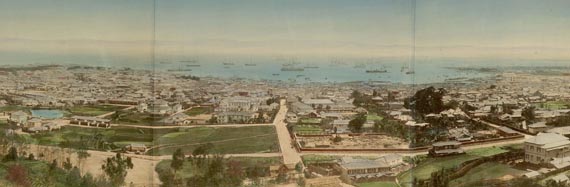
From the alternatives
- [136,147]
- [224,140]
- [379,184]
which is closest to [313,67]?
[224,140]

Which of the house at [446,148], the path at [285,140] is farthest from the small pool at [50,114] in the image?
the house at [446,148]

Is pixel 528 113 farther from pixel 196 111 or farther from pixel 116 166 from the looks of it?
pixel 116 166

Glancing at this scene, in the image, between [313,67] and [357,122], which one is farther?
[357,122]

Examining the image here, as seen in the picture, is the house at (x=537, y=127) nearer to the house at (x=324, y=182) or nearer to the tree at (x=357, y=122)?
the tree at (x=357, y=122)

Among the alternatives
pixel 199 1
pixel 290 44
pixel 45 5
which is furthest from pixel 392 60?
pixel 45 5

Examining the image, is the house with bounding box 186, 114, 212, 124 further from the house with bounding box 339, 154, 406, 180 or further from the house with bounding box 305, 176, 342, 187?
the house with bounding box 339, 154, 406, 180

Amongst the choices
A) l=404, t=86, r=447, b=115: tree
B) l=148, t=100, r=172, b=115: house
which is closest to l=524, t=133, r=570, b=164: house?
l=404, t=86, r=447, b=115: tree
